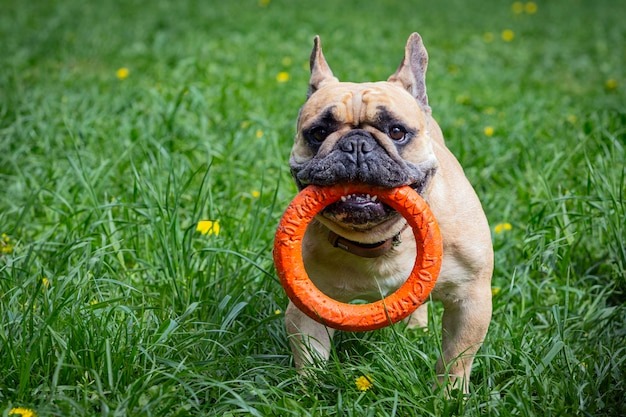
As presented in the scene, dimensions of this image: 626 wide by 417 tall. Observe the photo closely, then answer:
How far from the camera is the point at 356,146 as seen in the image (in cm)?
326

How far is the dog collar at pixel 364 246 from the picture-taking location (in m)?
3.47

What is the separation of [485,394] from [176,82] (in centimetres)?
446

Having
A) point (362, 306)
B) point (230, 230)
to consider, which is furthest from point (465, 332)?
point (230, 230)

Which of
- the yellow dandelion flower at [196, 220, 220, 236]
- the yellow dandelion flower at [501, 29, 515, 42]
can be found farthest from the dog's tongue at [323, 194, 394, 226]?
the yellow dandelion flower at [501, 29, 515, 42]

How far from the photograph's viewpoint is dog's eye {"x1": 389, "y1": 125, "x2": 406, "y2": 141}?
3.48m

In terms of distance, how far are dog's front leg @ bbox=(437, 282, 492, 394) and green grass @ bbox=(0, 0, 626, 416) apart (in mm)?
84

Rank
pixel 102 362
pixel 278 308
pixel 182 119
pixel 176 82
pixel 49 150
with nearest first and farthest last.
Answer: pixel 102 362 < pixel 278 308 < pixel 49 150 < pixel 182 119 < pixel 176 82

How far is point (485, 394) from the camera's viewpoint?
324 cm

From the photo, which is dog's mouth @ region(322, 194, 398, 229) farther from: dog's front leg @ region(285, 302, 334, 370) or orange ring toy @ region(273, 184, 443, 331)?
dog's front leg @ region(285, 302, 334, 370)

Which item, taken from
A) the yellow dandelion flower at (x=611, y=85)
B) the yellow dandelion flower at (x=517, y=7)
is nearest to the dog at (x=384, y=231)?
the yellow dandelion flower at (x=611, y=85)

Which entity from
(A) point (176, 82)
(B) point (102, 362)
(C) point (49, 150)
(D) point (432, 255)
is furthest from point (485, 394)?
(A) point (176, 82)

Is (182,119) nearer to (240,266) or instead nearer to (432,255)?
(240,266)

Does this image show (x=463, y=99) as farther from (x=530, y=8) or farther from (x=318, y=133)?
(x=530, y=8)

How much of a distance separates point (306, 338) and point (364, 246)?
46cm
